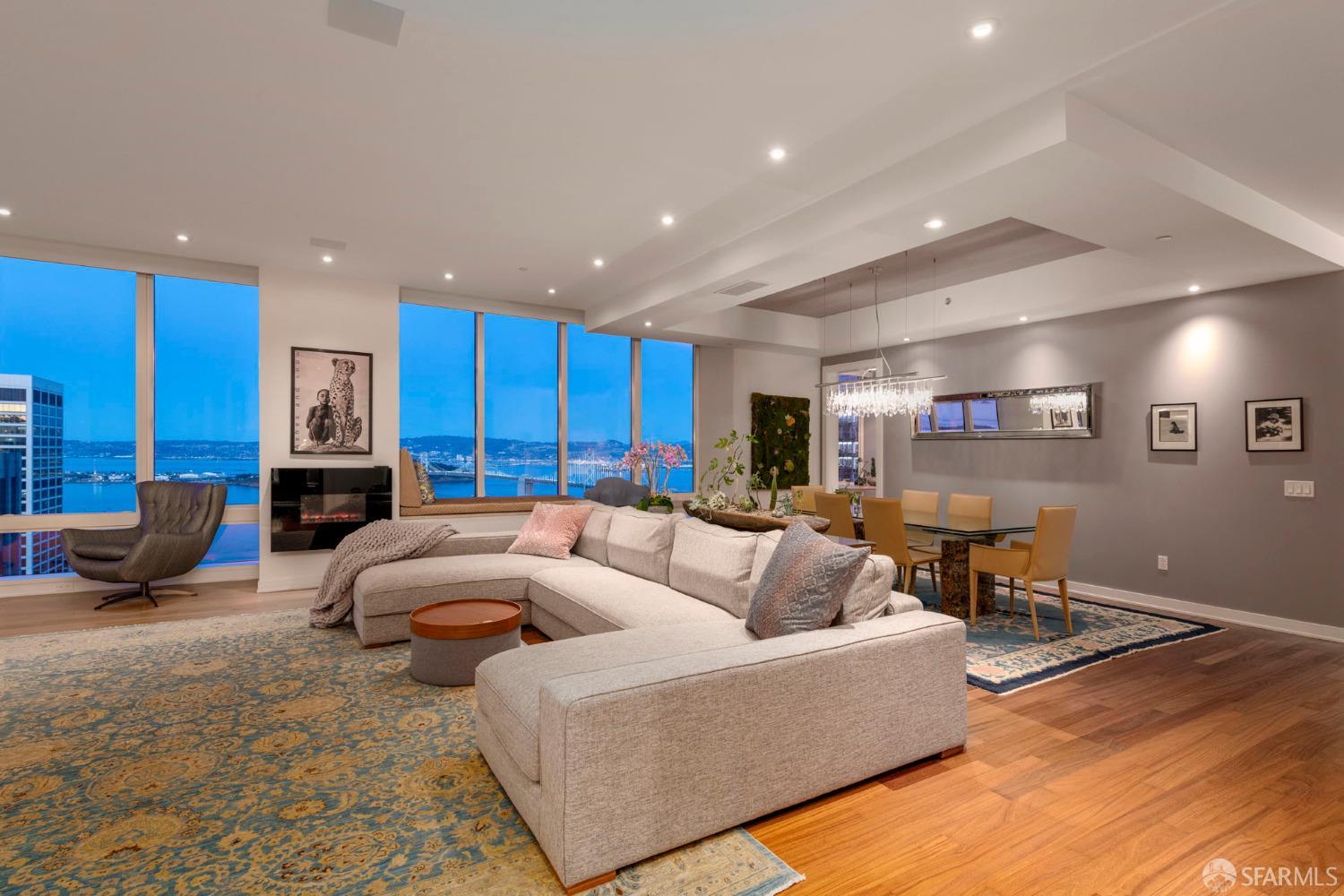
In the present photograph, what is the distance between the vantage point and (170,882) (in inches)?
70.1

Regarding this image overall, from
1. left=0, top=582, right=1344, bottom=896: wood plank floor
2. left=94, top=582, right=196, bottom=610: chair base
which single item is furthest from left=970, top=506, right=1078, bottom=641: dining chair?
left=94, top=582, right=196, bottom=610: chair base

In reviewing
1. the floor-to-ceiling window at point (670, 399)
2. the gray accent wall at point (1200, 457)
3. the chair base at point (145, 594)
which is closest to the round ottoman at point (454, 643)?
the chair base at point (145, 594)

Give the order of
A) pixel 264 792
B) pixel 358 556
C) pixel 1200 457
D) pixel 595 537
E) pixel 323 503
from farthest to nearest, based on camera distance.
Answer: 1. pixel 323 503
2. pixel 1200 457
3. pixel 595 537
4. pixel 358 556
5. pixel 264 792

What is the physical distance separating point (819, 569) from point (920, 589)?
3721 mm

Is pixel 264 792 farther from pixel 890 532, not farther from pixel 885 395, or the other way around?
pixel 885 395

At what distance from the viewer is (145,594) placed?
5094 mm

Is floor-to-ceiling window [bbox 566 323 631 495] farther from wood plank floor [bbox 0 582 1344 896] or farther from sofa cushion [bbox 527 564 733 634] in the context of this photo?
wood plank floor [bbox 0 582 1344 896]

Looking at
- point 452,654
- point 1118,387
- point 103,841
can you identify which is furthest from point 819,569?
point 1118,387

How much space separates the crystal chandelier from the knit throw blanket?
5278mm

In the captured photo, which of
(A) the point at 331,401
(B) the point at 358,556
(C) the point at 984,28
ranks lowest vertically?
(B) the point at 358,556

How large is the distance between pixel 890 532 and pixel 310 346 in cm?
514

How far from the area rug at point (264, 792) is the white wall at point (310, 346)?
215cm

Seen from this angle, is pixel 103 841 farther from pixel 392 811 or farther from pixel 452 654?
pixel 452 654

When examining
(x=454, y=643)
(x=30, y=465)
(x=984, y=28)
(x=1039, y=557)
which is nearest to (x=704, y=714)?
(x=454, y=643)
